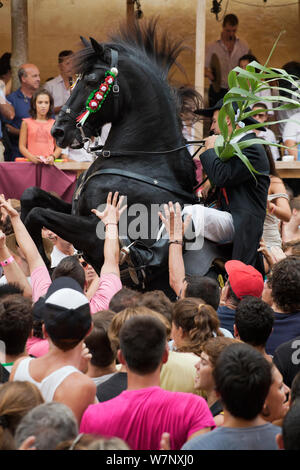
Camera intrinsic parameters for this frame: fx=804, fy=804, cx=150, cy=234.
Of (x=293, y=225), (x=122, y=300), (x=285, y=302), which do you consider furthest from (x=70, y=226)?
(x=293, y=225)

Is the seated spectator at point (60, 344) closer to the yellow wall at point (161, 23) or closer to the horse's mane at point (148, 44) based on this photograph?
the horse's mane at point (148, 44)

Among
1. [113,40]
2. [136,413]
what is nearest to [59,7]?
[113,40]

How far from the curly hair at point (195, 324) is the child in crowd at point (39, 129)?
5.44m

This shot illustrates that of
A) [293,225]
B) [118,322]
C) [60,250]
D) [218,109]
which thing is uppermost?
[218,109]

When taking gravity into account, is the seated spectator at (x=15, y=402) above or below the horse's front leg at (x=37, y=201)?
above

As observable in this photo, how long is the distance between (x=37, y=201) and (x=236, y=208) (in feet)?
5.63

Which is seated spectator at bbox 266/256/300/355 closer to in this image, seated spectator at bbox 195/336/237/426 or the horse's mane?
seated spectator at bbox 195/336/237/426

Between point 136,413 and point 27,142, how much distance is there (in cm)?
671

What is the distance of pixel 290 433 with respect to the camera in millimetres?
2678

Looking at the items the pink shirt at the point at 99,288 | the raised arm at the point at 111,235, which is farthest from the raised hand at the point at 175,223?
the pink shirt at the point at 99,288

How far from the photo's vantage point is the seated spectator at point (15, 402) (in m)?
2.89

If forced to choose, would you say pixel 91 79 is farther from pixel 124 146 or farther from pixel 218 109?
pixel 218 109

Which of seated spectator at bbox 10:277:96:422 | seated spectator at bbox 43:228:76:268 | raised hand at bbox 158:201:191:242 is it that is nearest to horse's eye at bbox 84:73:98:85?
raised hand at bbox 158:201:191:242

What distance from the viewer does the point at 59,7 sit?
45.3 ft
